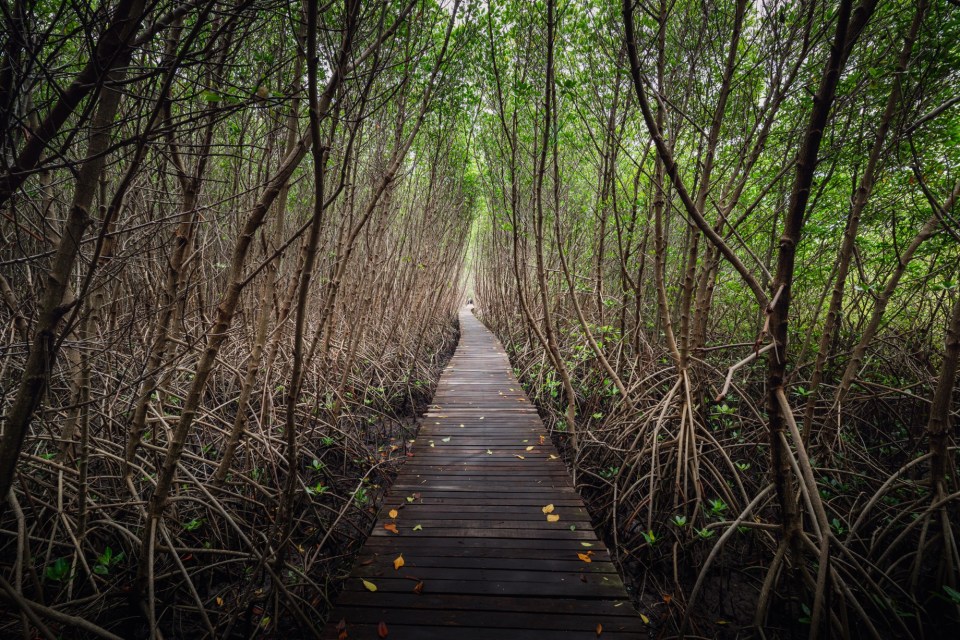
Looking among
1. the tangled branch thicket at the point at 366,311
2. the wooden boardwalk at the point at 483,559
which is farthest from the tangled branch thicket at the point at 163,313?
the wooden boardwalk at the point at 483,559

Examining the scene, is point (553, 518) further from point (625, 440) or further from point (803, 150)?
point (803, 150)

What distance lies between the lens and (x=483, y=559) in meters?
2.19

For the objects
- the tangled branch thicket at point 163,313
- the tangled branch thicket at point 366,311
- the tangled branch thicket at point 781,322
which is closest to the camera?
the tangled branch thicket at point 163,313

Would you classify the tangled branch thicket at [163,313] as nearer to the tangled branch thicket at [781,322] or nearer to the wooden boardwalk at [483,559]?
the wooden boardwalk at [483,559]

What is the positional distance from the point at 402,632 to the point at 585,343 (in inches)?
177

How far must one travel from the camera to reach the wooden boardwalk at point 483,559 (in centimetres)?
175

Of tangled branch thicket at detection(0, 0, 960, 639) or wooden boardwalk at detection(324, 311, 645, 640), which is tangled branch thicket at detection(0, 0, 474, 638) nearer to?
tangled branch thicket at detection(0, 0, 960, 639)

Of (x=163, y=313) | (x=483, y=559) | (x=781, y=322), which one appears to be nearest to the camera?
(x=781, y=322)

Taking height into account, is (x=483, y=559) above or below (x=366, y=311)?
below

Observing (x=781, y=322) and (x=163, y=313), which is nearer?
(x=781, y=322)

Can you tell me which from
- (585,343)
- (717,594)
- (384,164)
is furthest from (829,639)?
(384,164)

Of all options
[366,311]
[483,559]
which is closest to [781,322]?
[483,559]

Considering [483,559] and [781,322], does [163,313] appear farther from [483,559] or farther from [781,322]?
[781,322]

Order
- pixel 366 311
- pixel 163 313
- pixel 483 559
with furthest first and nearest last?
pixel 366 311, pixel 483 559, pixel 163 313
